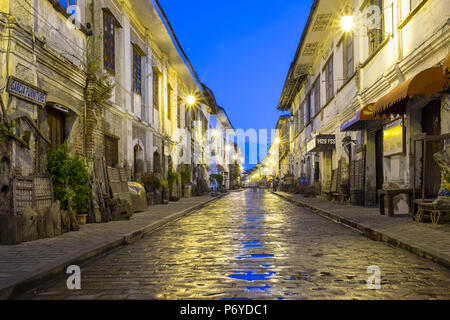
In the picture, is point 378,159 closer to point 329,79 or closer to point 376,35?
point 376,35

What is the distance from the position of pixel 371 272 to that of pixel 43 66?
8.54 metres

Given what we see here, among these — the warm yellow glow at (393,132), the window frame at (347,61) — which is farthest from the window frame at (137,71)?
the warm yellow glow at (393,132)

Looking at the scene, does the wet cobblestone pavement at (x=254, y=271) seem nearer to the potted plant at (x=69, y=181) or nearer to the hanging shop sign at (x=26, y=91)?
the potted plant at (x=69, y=181)

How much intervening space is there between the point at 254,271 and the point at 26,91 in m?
6.35

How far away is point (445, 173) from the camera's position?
28.8ft

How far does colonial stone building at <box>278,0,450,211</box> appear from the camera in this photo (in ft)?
32.1

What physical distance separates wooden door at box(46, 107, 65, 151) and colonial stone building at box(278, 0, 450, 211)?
871 centimetres

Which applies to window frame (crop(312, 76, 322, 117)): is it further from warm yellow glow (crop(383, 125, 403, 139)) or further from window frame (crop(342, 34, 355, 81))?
warm yellow glow (crop(383, 125, 403, 139))

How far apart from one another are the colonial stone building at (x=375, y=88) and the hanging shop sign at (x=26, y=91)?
8.00 metres

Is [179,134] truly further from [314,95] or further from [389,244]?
[389,244]

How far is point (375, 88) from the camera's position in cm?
1411

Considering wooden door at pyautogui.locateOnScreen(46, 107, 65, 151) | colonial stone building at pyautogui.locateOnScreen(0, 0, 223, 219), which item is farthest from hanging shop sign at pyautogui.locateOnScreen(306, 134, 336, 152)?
wooden door at pyautogui.locateOnScreen(46, 107, 65, 151)

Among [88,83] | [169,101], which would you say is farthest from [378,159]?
[169,101]

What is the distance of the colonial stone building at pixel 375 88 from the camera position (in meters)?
9.79
